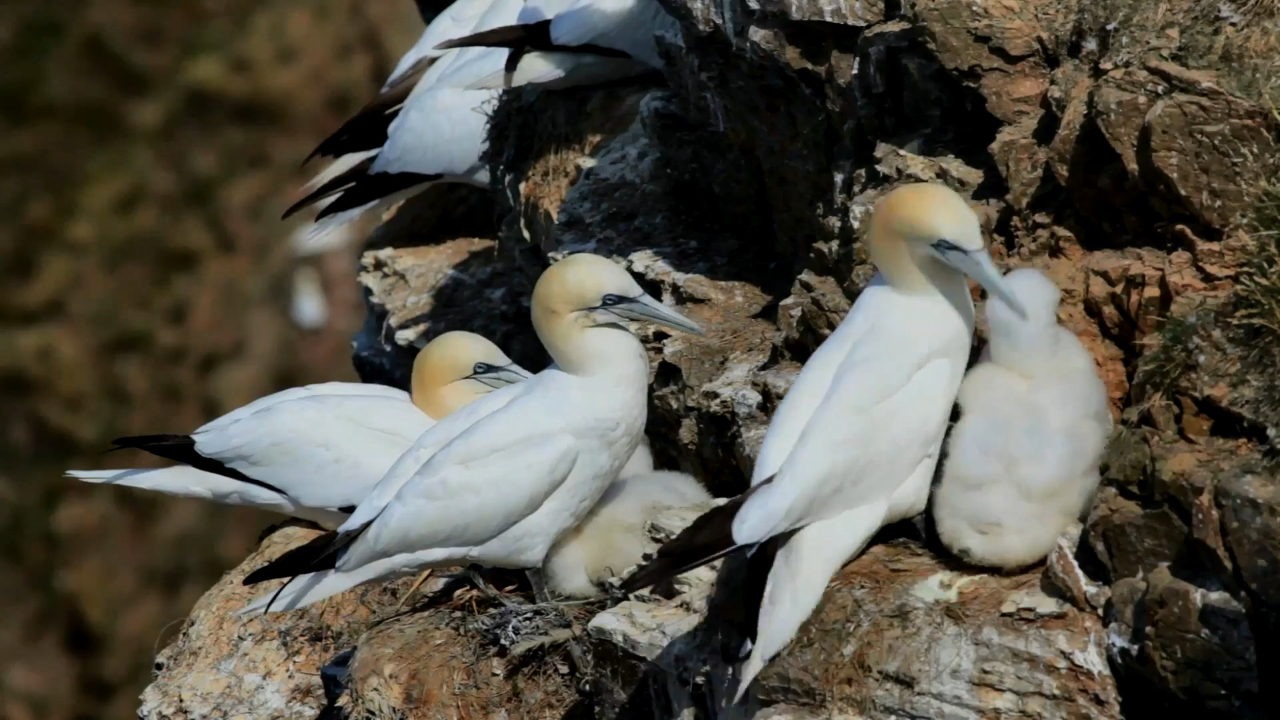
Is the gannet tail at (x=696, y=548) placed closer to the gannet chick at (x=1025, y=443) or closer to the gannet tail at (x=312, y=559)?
the gannet chick at (x=1025, y=443)

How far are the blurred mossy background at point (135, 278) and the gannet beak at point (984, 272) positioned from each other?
35.9 ft

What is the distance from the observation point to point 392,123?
8.32m

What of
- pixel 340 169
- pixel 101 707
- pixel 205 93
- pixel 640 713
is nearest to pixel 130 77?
pixel 205 93

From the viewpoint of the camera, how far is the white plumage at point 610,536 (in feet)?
17.9

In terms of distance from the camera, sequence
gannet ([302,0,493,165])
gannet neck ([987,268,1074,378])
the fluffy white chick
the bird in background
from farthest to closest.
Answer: gannet ([302,0,493,165]) → the bird in background → the fluffy white chick → gannet neck ([987,268,1074,378])

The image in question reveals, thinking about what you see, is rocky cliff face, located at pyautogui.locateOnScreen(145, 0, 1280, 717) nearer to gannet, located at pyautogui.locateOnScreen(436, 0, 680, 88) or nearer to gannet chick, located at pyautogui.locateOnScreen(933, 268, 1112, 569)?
gannet chick, located at pyautogui.locateOnScreen(933, 268, 1112, 569)

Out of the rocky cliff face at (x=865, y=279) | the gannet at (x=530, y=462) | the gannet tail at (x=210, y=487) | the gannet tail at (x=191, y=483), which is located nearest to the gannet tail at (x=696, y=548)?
the rocky cliff face at (x=865, y=279)

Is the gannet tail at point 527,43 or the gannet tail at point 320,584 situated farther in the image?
the gannet tail at point 527,43

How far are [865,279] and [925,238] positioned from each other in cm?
66

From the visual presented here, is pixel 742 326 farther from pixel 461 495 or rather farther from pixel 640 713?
pixel 640 713

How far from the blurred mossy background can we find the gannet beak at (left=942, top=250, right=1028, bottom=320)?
10932 millimetres

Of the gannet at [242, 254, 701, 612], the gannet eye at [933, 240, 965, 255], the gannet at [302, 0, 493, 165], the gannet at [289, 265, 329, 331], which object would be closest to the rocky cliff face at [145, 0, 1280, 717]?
the gannet at [242, 254, 701, 612]

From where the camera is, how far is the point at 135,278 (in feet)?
54.8

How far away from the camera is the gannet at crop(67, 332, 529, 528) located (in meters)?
6.14
